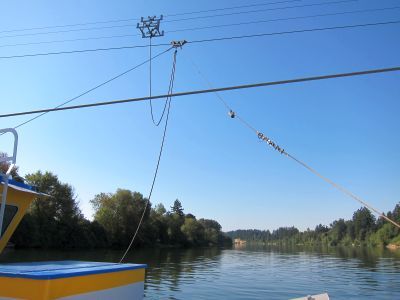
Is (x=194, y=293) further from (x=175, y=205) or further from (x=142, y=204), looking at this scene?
(x=175, y=205)

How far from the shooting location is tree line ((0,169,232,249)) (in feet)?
220

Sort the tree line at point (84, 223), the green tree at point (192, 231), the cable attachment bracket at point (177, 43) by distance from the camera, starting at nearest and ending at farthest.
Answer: the cable attachment bracket at point (177, 43), the tree line at point (84, 223), the green tree at point (192, 231)

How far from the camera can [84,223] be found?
8088 centimetres

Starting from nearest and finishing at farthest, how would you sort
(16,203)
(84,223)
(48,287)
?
1. (48,287)
2. (16,203)
3. (84,223)

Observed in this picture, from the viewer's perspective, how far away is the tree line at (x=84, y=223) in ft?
220

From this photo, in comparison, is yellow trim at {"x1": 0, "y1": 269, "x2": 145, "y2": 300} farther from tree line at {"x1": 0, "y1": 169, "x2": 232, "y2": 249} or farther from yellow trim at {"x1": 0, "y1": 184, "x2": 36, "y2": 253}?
tree line at {"x1": 0, "y1": 169, "x2": 232, "y2": 249}

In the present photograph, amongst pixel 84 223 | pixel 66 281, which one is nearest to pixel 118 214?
pixel 84 223

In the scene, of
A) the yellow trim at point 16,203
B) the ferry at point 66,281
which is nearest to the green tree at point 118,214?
the yellow trim at point 16,203

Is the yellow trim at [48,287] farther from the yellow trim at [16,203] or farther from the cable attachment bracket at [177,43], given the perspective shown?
the cable attachment bracket at [177,43]

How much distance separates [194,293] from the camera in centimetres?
2245

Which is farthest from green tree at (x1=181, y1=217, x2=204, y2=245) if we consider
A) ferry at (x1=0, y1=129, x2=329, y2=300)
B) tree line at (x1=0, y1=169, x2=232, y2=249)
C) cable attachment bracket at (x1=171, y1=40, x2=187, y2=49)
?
ferry at (x1=0, y1=129, x2=329, y2=300)

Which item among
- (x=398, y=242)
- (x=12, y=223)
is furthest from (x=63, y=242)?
(x=398, y=242)

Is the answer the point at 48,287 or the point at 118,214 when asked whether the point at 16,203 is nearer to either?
the point at 48,287

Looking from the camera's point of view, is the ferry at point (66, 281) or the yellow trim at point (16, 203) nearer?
the ferry at point (66, 281)
